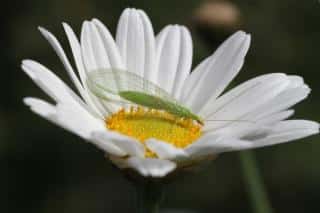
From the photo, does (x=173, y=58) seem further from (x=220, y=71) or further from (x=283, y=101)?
(x=283, y=101)

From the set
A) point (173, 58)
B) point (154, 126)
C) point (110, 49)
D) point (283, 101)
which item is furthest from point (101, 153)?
point (283, 101)

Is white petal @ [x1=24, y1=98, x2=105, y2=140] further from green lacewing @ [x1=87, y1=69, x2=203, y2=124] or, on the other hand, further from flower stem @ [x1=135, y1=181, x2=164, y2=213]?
green lacewing @ [x1=87, y1=69, x2=203, y2=124]

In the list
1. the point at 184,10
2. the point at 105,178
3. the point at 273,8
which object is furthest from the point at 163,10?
the point at 105,178

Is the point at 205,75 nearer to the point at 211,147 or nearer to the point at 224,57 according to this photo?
the point at 224,57

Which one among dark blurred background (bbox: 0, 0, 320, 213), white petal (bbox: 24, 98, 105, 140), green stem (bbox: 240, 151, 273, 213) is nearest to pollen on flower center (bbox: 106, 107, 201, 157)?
white petal (bbox: 24, 98, 105, 140)

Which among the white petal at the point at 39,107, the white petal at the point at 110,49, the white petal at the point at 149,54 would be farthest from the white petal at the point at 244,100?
the white petal at the point at 39,107

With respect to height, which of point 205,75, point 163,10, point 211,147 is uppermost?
point 163,10
